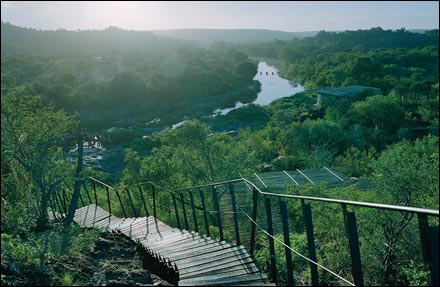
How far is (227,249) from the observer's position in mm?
6551

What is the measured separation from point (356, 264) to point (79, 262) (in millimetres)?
4328

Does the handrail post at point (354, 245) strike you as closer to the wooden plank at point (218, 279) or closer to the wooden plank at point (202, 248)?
the wooden plank at point (218, 279)

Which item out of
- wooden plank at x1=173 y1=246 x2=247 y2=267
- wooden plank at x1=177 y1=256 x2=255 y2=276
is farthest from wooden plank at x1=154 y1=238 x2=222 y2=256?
wooden plank at x1=177 y1=256 x2=255 y2=276

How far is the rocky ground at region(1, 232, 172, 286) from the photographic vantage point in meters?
5.23

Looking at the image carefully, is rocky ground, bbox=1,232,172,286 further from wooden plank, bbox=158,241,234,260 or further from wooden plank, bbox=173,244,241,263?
wooden plank, bbox=158,241,234,260

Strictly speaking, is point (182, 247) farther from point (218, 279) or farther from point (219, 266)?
point (218, 279)

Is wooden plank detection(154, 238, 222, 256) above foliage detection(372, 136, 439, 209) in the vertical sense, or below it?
above

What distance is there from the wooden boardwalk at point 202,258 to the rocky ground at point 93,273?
1.36ft

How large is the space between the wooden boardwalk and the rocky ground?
42 cm

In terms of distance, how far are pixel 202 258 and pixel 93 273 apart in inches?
58.2

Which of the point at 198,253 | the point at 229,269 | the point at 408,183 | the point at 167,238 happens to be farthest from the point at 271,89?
the point at 229,269

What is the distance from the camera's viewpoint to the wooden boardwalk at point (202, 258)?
5172 mm

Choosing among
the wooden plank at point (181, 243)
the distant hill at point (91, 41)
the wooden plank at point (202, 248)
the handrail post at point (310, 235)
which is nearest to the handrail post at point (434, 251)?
the handrail post at point (310, 235)

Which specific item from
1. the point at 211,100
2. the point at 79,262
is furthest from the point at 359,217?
the point at 211,100
